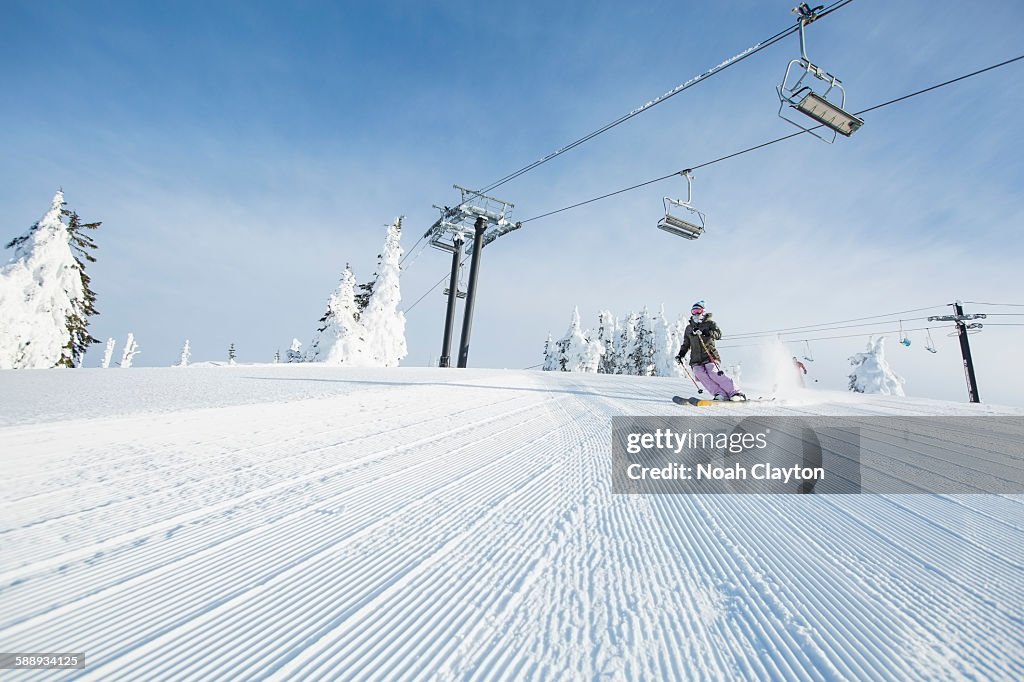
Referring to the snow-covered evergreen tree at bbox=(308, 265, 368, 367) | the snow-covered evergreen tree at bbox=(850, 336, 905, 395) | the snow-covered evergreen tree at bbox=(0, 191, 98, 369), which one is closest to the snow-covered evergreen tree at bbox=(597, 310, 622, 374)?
the snow-covered evergreen tree at bbox=(850, 336, 905, 395)

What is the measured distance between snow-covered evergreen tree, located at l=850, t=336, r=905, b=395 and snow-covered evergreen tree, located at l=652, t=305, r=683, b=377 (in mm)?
15863

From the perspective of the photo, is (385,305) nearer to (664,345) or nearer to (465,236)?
(465,236)

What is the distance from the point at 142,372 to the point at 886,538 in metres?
10.7

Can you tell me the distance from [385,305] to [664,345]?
33.5m

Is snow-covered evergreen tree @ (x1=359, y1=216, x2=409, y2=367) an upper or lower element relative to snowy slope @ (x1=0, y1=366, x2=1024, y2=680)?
upper

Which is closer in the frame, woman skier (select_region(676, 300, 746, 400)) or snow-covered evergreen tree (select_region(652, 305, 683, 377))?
woman skier (select_region(676, 300, 746, 400))

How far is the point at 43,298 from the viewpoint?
17625 mm

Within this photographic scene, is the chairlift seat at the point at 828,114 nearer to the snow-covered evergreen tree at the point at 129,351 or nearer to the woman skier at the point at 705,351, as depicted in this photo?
the woman skier at the point at 705,351

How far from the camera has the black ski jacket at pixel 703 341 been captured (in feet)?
27.6

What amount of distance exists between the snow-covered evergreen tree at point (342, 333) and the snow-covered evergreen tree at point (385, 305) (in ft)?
3.37

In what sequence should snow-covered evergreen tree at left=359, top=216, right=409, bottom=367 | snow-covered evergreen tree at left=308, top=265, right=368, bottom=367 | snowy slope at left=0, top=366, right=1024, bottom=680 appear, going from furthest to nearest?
snow-covered evergreen tree at left=359, top=216, right=409, bottom=367 → snow-covered evergreen tree at left=308, top=265, right=368, bottom=367 → snowy slope at left=0, top=366, right=1024, bottom=680

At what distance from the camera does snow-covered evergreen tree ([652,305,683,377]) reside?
4731cm

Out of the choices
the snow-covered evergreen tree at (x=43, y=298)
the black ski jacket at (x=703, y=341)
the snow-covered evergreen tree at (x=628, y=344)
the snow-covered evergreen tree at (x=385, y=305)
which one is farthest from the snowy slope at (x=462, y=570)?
the snow-covered evergreen tree at (x=628, y=344)

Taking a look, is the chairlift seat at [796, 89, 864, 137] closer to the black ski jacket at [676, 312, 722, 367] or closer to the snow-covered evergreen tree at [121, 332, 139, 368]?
the black ski jacket at [676, 312, 722, 367]
